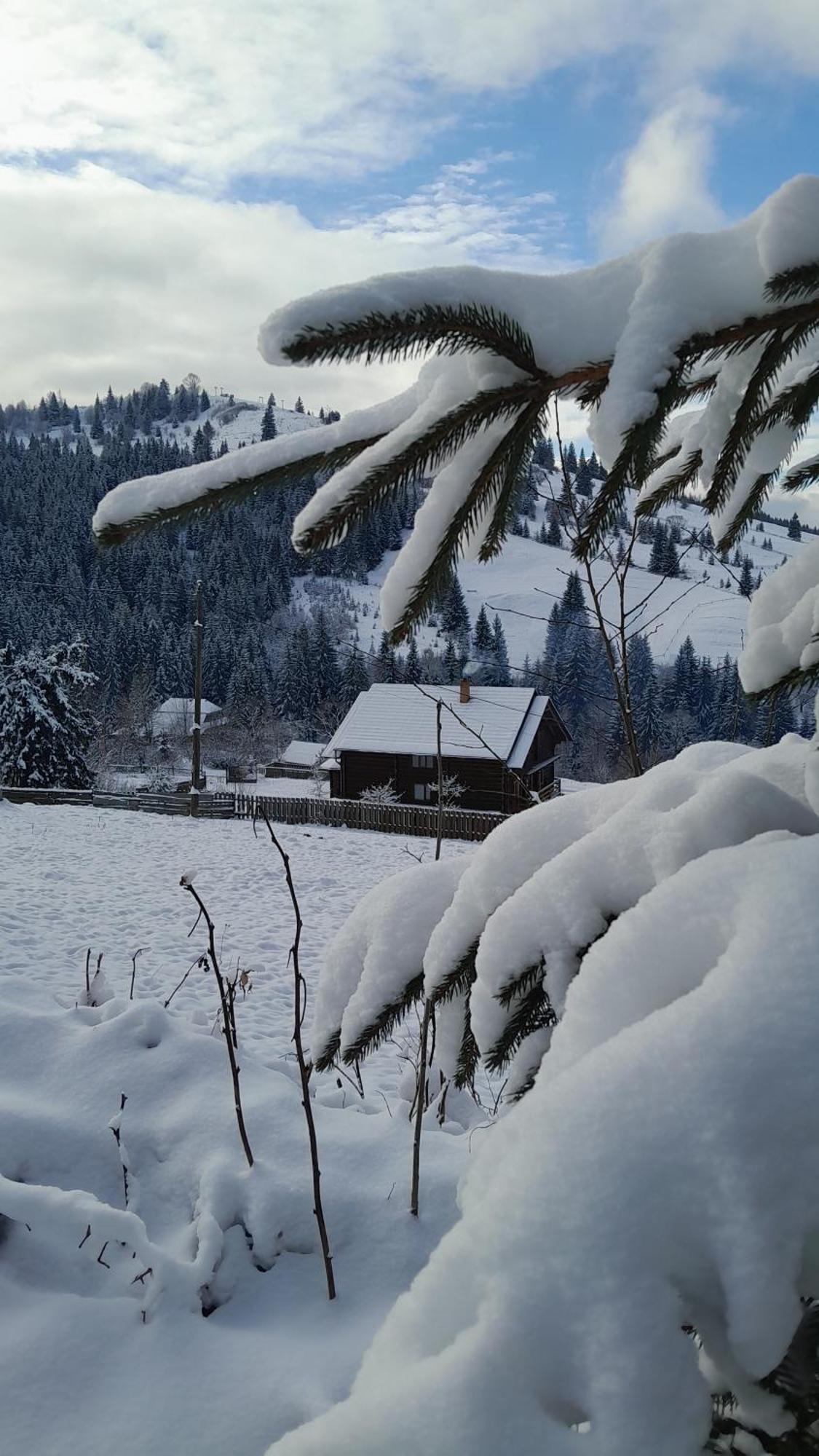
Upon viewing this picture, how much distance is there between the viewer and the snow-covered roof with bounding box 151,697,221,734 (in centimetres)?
5797

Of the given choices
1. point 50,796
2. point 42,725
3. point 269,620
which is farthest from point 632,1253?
point 269,620

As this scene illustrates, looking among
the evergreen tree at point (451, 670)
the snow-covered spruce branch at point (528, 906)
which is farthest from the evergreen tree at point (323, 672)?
the snow-covered spruce branch at point (528, 906)

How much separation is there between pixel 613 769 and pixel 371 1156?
148ft

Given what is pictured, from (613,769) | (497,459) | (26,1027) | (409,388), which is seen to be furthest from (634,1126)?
(613,769)

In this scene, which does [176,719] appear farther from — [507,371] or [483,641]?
[507,371]

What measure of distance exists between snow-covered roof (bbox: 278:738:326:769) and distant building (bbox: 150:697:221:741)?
7.50 metres

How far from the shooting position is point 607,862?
1048mm

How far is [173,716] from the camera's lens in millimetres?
60594

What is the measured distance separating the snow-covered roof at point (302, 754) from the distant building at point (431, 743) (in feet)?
61.7

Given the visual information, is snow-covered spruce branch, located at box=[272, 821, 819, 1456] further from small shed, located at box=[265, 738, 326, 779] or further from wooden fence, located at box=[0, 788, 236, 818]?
small shed, located at box=[265, 738, 326, 779]

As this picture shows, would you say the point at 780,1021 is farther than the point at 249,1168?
No

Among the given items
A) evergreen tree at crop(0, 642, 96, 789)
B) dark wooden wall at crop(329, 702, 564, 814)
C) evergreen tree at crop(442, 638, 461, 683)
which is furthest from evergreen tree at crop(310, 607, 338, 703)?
evergreen tree at crop(0, 642, 96, 789)

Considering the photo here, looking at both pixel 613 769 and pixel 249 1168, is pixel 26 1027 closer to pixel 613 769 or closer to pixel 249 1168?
pixel 249 1168

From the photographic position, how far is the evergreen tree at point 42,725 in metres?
27.8
